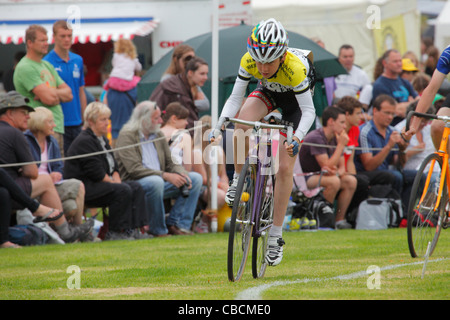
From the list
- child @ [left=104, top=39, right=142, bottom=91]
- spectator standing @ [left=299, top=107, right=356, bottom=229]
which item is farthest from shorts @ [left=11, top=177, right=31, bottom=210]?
child @ [left=104, top=39, right=142, bottom=91]

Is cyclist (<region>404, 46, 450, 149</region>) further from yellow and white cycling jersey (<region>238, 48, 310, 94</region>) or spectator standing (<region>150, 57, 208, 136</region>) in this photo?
spectator standing (<region>150, 57, 208, 136</region>)

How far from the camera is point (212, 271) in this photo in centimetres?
841

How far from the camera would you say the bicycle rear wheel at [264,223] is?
7.84 meters

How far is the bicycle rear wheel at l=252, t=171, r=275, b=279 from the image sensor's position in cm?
784

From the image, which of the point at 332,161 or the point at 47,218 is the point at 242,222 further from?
the point at 332,161

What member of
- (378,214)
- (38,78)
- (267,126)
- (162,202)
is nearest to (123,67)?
(38,78)

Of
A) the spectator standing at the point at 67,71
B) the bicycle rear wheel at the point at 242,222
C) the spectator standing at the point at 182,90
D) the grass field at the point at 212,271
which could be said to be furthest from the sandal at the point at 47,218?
the bicycle rear wheel at the point at 242,222

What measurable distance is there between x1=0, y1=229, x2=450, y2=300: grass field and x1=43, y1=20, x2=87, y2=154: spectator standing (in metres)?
2.62

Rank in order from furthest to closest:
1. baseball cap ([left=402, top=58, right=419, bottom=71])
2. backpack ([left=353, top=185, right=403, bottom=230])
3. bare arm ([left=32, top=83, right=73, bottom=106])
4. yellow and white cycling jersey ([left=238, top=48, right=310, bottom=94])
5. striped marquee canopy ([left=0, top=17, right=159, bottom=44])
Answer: striped marquee canopy ([left=0, top=17, right=159, bottom=44])
baseball cap ([left=402, top=58, right=419, bottom=71])
backpack ([left=353, top=185, right=403, bottom=230])
bare arm ([left=32, top=83, right=73, bottom=106])
yellow and white cycling jersey ([left=238, top=48, right=310, bottom=94])

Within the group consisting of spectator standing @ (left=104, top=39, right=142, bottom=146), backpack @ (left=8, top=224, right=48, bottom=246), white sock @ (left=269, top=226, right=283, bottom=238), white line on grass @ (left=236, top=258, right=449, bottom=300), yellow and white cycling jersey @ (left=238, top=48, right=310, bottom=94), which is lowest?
backpack @ (left=8, top=224, right=48, bottom=246)
